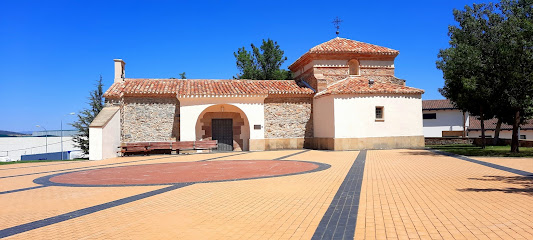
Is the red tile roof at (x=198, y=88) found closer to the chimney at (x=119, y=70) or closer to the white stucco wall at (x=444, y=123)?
the chimney at (x=119, y=70)

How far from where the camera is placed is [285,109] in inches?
995

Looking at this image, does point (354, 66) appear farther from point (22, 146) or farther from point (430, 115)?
point (22, 146)

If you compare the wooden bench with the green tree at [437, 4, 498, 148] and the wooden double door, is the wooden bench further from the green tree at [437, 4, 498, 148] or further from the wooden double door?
the green tree at [437, 4, 498, 148]

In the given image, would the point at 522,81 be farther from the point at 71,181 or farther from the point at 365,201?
the point at 71,181

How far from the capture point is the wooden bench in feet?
72.4

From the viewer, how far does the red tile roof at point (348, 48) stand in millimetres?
25219

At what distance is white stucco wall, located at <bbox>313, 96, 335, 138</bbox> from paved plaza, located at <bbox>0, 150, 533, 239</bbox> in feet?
38.2

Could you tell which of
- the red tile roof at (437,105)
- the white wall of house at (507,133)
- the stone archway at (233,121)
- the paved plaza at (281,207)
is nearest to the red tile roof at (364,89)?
the stone archway at (233,121)

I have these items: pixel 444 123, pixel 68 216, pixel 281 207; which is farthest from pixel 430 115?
pixel 68 216

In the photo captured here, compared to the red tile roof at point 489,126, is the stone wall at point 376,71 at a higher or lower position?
higher

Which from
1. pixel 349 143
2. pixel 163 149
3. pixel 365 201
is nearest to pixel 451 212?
pixel 365 201

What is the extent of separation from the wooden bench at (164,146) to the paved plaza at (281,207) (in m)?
11.1

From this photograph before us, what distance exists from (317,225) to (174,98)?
2016 centimetres

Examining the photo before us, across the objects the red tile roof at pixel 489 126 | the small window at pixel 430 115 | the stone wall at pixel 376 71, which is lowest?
the red tile roof at pixel 489 126
